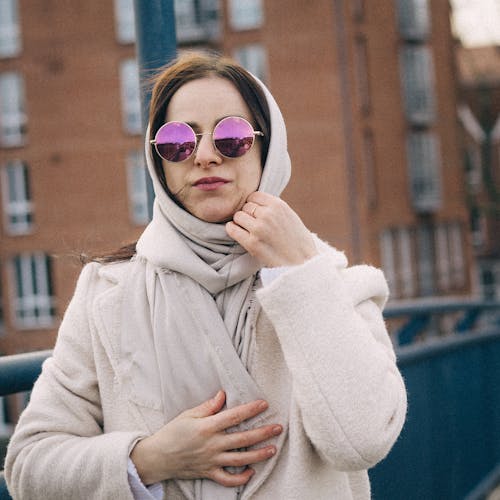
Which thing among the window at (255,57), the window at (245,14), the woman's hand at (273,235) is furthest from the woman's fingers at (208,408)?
the window at (245,14)

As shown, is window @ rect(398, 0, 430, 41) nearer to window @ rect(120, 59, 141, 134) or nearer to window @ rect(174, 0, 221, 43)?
window @ rect(174, 0, 221, 43)

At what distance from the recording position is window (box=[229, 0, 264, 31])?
1097 inches

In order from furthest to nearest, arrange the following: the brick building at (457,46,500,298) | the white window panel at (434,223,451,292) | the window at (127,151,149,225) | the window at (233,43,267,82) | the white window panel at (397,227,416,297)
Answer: the brick building at (457,46,500,298) → the white window panel at (434,223,451,292) → the white window panel at (397,227,416,297) → the window at (127,151,149,225) → the window at (233,43,267,82)

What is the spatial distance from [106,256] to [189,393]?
454 millimetres

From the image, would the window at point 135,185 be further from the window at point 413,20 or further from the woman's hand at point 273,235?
the woman's hand at point 273,235

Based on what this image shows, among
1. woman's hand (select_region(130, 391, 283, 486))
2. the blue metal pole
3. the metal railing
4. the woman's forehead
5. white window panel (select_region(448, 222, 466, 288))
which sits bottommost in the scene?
white window panel (select_region(448, 222, 466, 288))

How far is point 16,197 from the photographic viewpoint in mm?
28625

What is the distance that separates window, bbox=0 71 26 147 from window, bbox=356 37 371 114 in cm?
1173

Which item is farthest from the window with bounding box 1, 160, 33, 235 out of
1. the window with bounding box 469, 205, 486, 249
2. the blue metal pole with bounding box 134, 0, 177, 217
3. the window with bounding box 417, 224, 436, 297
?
the blue metal pole with bounding box 134, 0, 177, 217

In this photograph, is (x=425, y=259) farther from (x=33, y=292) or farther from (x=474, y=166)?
(x=33, y=292)

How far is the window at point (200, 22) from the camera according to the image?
28.6m

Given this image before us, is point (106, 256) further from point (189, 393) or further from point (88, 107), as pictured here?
point (88, 107)

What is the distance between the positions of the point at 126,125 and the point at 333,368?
27286 mm

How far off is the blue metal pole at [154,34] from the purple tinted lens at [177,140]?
0.75 meters
